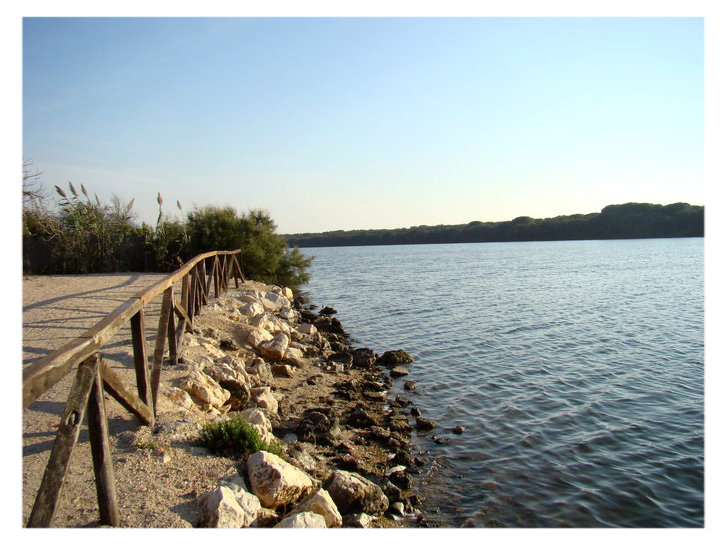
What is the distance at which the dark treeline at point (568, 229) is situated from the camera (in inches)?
2785

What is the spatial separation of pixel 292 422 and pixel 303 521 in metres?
3.74

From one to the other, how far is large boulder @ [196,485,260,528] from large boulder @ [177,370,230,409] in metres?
2.56

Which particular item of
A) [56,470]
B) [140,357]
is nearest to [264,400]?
[140,357]

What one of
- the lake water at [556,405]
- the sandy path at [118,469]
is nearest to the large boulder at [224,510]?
the sandy path at [118,469]

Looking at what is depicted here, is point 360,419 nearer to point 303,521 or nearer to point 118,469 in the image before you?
point 303,521

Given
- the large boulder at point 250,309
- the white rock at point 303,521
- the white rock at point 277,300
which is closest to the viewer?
the white rock at point 303,521

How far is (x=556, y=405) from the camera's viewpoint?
9.55 metres

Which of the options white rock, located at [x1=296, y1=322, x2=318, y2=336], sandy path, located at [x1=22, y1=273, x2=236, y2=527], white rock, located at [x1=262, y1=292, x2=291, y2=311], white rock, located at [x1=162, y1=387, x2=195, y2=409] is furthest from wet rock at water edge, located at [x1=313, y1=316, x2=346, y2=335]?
white rock, located at [x1=162, y1=387, x2=195, y2=409]

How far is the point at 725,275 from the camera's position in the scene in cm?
612

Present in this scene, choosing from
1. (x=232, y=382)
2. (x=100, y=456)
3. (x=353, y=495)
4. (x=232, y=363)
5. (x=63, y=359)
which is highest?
(x=63, y=359)

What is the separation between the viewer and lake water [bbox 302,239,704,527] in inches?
247

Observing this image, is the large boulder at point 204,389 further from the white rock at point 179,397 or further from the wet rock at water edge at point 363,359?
the wet rock at water edge at point 363,359

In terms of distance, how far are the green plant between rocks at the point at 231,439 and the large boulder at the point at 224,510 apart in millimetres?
998
